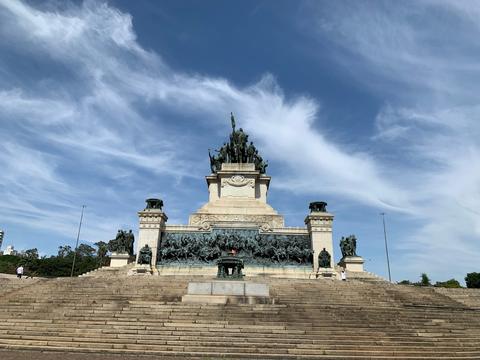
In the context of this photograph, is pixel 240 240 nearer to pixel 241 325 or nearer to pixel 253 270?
pixel 253 270

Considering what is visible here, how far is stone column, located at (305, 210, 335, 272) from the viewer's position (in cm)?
2327

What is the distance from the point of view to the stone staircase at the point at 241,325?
9.31m

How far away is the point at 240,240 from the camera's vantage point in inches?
906

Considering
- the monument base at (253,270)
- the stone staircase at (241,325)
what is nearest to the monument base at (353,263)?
the monument base at (253,270)

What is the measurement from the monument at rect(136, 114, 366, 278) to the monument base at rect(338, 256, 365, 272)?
1339 mm

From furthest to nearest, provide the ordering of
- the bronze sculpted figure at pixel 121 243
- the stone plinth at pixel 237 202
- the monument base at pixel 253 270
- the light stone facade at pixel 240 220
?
the bronze sculpted figure at pixel 121 243 → the stone plinth at pixel 237 202 → the light stone facade at pixel 240 220 → the monument base at pixel 253 270

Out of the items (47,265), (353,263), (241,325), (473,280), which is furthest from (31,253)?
(473,280)

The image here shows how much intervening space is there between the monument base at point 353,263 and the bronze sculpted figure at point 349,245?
0.36 metres

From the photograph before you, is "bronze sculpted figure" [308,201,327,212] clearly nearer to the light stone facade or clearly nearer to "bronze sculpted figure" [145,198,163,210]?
the light stone facade

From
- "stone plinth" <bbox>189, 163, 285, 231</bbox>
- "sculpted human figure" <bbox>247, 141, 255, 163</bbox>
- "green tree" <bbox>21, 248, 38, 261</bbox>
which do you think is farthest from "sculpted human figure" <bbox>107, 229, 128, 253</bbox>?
"green tree" <bbox>21, 248, 38, 261</bbox>

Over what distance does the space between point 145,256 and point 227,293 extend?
10538mm

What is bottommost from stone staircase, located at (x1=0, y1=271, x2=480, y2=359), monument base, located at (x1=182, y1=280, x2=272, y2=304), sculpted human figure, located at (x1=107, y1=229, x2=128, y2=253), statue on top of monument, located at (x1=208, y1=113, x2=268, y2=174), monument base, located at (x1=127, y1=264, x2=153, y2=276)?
stone staircase, located at (x1=0, y1=271, x2=480, y2=359)

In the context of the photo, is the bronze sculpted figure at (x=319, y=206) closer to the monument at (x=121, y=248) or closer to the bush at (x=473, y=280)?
the monument at (x=121, y=248)

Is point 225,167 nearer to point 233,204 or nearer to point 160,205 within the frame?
point 233,204
